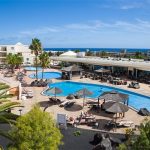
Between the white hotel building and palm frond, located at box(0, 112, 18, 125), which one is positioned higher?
the white hotel building

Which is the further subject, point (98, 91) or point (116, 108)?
point (98, 91)

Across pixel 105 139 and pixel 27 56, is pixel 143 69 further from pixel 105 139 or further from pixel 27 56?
pixel 27 56

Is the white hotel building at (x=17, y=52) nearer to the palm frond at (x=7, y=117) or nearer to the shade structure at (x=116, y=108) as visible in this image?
the shade structure at (x=116, y=108)

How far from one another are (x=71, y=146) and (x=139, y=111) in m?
9.83

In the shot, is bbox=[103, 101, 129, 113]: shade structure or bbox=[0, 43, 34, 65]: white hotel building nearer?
bbox=[103, 101, 129, 113]: shade structure

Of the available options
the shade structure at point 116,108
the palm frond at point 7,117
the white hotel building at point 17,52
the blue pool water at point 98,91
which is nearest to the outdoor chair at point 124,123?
the shade structure at point 116,108

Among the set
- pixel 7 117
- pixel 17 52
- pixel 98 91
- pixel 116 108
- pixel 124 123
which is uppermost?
pixel 17 52

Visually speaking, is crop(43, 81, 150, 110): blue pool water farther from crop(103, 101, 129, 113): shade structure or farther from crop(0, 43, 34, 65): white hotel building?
crop(0, 43, 34, 65): white hotel building

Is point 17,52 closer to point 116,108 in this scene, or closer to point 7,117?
point 116,108

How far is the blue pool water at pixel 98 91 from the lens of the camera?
31.6 m

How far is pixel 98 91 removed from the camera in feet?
127

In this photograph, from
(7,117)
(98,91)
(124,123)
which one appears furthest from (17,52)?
(7,117)

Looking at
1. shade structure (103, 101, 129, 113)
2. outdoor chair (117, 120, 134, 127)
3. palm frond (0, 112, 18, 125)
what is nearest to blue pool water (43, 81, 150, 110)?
shade structure (103, 101, 129, 113)

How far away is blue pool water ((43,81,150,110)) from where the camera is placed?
31.6 m
